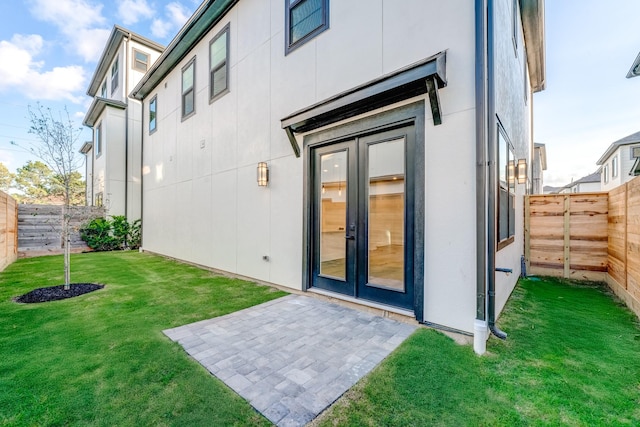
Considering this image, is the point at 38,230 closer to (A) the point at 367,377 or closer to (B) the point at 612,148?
(A) the point at 367,377

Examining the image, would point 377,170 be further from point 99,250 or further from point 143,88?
point 99,250

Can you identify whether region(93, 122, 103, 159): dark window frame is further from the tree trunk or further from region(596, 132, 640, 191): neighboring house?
region(596, 132, 640, 191): neighboring house

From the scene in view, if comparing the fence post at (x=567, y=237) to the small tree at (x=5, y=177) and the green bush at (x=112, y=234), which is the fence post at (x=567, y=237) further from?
the small tree at (x=5, y=177)

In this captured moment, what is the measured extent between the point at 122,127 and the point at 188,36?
24.6 feet

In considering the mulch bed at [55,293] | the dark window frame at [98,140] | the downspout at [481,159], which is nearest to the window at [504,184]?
the downspout at [481,159]

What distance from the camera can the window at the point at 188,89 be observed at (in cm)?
750

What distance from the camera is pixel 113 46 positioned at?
12523 millimetres

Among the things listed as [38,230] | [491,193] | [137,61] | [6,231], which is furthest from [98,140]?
[491,193]

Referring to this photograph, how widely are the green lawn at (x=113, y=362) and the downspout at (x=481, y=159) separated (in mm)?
2261

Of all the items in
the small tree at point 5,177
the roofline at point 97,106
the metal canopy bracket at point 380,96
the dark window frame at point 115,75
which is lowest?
the metal canopy bracket at point 380,96

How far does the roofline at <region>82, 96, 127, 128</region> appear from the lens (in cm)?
1170

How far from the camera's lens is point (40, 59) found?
13633mm

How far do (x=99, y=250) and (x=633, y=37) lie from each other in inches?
750

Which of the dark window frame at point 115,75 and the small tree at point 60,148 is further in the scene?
the dark window frame at point 115,75
